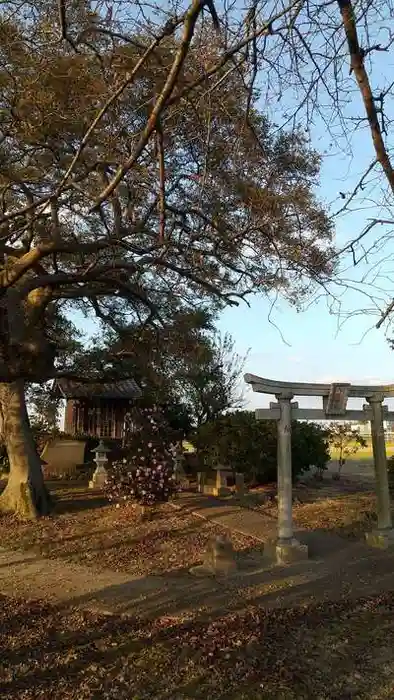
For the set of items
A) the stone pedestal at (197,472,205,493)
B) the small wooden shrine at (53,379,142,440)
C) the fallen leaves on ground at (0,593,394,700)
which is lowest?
the fallen leaves on ground at (0,593,394,700)

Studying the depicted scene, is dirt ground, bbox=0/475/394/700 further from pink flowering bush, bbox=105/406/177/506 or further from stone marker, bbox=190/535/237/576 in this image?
pink flowering bush, bbox=105/406/177/506

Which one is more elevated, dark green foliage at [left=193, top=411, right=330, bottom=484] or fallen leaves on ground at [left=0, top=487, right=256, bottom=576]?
dark green foliage at [left=193, top=411, right=330, bottom=484]

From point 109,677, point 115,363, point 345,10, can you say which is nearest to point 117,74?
point 345,10

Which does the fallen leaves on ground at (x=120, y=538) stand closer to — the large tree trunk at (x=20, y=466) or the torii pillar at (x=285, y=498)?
the large tree trunk at (x=20, y=466)

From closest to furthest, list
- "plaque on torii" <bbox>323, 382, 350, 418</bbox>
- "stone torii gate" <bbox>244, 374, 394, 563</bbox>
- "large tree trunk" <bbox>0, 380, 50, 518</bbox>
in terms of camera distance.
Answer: "stone torii gate" <bbox>244, 374, 394, 563</bbox> → "plaque on torii" <bbox>323, 382, 350, 418</bbox> → "large tree trunk" <bbox>0, 380, 50, 518</bbox>

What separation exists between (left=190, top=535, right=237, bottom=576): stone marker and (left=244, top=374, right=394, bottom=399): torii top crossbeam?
7.03 ft

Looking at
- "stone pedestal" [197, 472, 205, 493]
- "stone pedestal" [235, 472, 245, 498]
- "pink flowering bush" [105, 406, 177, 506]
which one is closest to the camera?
"pink flowering bush" [105, 406, 177, 506]

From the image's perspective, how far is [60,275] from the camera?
33.0 feet

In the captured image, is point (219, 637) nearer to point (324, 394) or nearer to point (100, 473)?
point (324, 394)

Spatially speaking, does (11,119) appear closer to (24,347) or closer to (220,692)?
(24,347)

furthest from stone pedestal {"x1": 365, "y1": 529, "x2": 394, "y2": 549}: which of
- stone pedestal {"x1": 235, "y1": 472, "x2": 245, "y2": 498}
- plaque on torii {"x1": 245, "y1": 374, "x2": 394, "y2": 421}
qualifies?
stone pedestal {"x1": 235, "y1": 472, "x2": 245, "y2": 498}

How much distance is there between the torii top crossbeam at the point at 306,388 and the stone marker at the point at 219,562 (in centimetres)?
214

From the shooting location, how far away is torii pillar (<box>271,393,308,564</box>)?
27.3 feet

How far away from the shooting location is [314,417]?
951 cm
